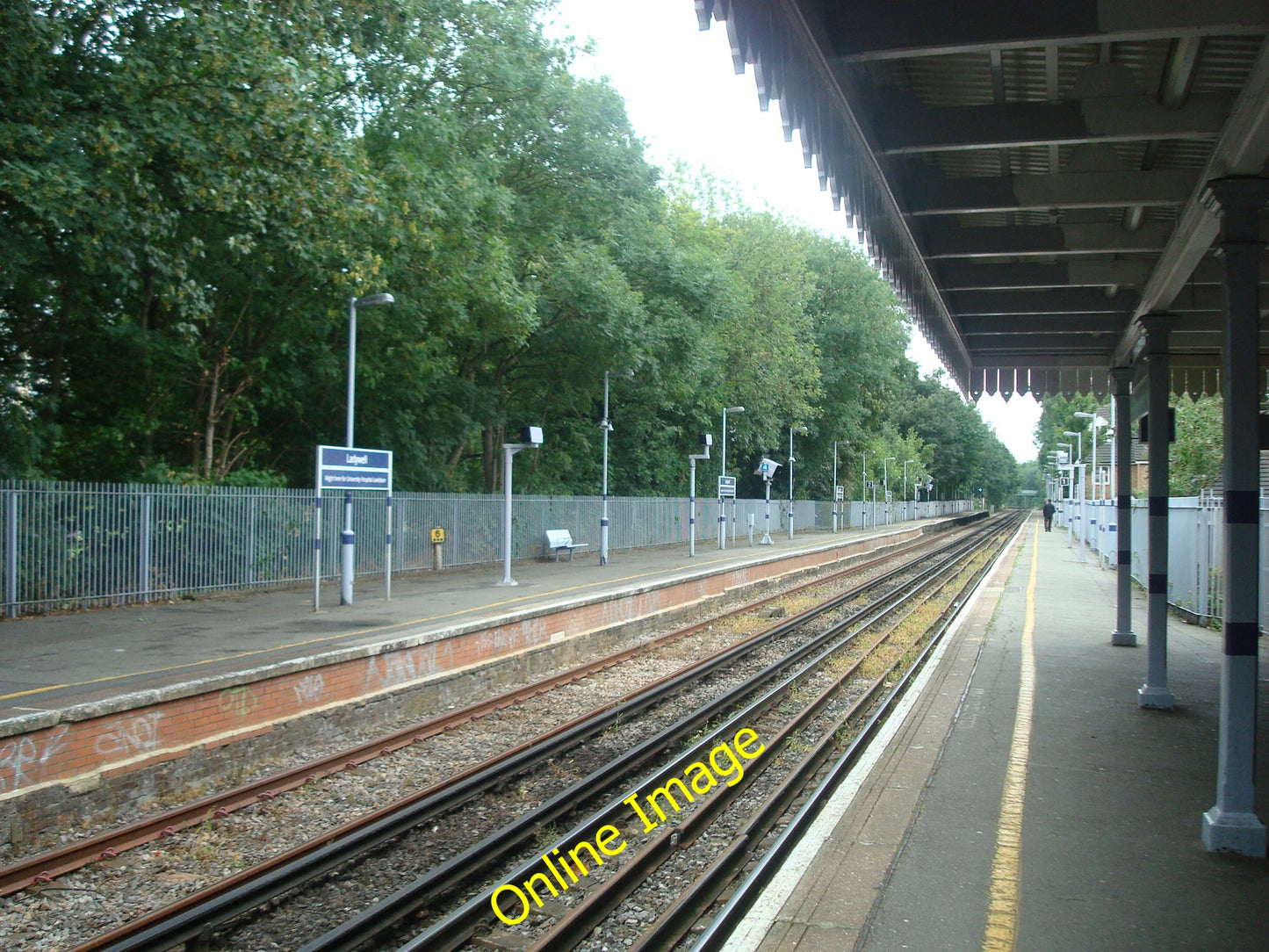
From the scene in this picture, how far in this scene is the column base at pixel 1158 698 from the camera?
8.12 meters

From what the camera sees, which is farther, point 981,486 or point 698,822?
point 981,486

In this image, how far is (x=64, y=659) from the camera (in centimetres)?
904

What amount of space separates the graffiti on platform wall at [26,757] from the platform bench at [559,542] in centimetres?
1670

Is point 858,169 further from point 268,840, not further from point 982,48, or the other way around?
point 268,840

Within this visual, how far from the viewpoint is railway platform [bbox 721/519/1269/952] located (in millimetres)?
3967

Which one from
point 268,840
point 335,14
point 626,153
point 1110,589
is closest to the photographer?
point 268,840

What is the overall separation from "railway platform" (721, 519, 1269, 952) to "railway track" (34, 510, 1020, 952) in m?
0.82

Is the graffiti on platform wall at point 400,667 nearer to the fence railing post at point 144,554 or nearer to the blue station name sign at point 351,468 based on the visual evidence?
the blue station name sign at point 351,468

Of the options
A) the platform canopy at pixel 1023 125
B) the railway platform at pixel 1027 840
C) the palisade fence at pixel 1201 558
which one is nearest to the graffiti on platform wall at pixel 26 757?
the railway platform at pixel 1027 840

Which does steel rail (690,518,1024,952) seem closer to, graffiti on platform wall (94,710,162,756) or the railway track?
the railway track

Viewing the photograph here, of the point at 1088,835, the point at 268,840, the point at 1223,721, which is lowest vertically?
the point at 268,840

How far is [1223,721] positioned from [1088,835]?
3.07 feet

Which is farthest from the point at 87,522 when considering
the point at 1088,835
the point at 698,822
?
the point at 1088,835

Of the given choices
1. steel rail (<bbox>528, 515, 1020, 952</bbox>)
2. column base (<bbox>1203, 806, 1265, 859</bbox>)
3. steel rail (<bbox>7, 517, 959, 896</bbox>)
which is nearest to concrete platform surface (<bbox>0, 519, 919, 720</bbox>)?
steel rail (<bbox>7, 517, 959, 896</bbox>)
